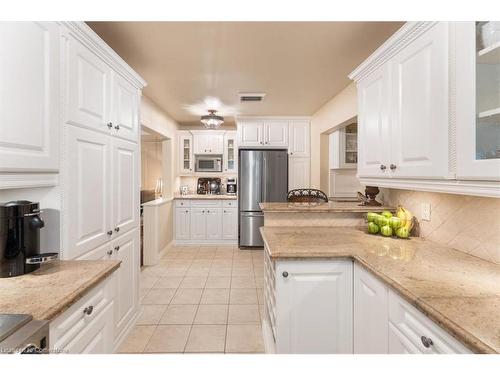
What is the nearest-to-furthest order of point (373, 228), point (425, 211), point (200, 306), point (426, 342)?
point (426, 342)
point (425, 211)
point (373, 228)
point (200, 306)

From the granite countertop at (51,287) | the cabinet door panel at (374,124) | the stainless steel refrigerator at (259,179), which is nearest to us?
the granite countertop at (51,287)

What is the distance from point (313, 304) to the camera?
5.16ft

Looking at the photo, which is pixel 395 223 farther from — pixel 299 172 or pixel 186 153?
pixel 186 153

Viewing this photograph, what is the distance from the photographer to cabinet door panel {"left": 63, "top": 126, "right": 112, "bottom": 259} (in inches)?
58.1

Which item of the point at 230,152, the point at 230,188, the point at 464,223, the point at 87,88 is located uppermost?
the point at 230,152

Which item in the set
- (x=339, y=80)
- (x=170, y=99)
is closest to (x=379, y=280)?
(x=339, y=80)

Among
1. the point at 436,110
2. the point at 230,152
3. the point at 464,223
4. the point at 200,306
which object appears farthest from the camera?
the point at 230,152

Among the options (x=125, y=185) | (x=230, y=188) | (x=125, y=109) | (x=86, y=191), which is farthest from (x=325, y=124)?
(x=86, y=191)

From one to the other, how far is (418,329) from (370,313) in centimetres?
Result: 39

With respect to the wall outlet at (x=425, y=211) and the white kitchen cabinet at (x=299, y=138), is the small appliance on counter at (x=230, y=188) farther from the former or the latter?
the wall outlet at (x=425, y=211)

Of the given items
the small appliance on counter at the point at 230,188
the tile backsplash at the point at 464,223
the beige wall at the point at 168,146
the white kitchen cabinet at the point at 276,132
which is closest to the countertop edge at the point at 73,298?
the tile backsplash at the point at 464,223

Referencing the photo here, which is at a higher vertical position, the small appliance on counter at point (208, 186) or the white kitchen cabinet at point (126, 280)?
the small appliance on counter at point (208, 186)

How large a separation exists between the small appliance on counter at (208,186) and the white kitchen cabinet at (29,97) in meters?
4.26

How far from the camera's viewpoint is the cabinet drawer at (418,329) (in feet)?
2.81
